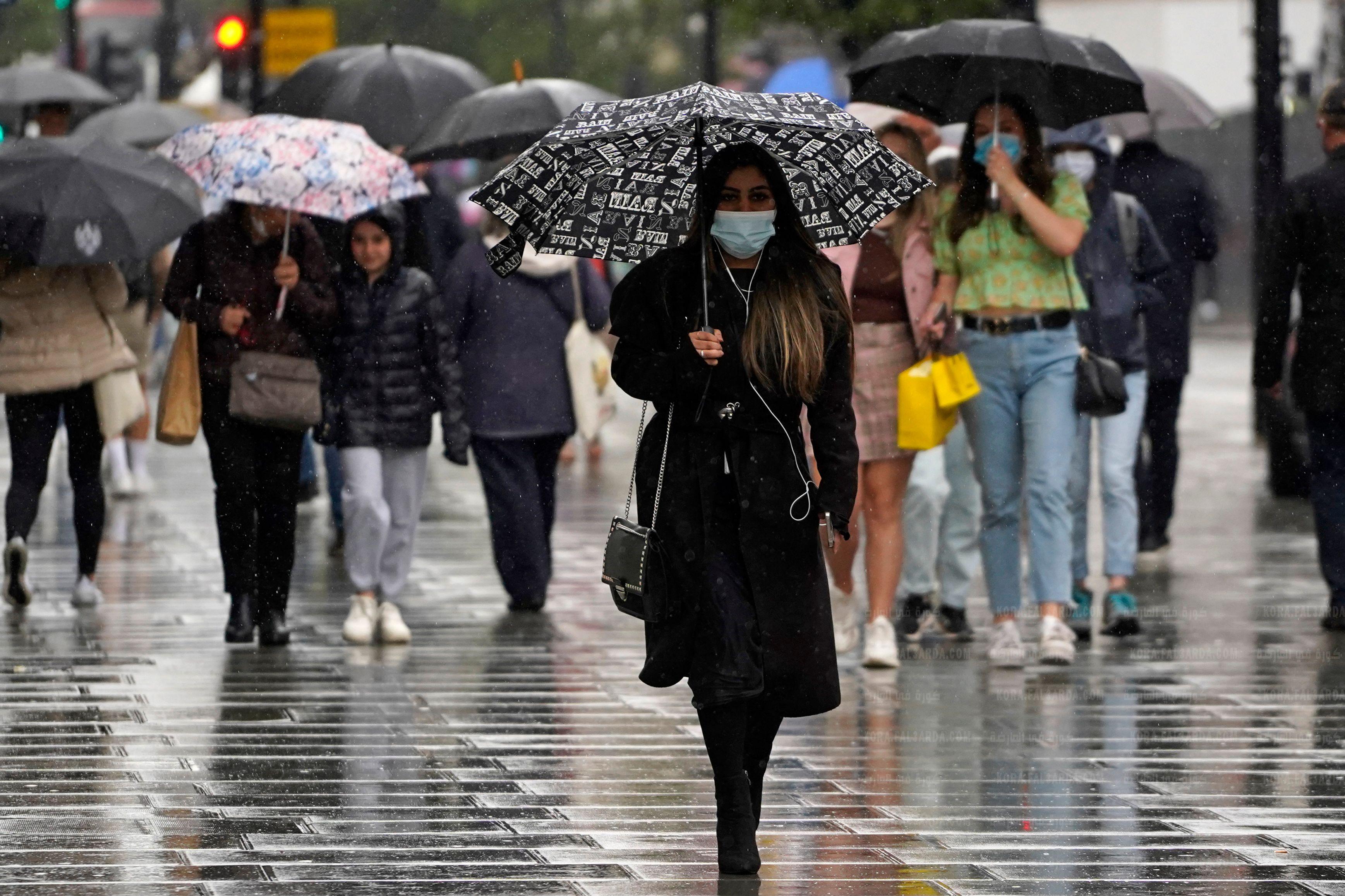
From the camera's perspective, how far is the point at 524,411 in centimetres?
1101

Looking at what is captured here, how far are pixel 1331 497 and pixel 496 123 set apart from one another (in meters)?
4.07

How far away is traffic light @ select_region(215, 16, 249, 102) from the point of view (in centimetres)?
2167

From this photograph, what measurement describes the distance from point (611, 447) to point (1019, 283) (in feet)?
35.3

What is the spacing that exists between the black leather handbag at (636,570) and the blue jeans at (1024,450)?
11.8ft

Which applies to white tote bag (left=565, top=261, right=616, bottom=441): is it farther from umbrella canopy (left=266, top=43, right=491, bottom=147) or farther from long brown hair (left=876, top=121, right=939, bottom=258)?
long brown hair (left=876, top=121, right=939, bottom=258)

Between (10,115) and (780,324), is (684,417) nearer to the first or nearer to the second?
(780,324)

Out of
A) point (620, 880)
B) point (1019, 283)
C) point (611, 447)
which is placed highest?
point (1019, 283)

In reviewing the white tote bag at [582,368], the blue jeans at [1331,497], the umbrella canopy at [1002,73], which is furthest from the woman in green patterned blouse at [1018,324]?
the white tote bag at [582,368]

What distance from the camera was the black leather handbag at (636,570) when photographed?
604 centimetres

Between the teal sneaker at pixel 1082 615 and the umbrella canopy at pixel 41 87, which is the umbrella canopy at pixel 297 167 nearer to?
the teal sneaker at pixel 1082 615

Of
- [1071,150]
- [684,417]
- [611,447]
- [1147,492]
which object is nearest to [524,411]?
[1071,150]

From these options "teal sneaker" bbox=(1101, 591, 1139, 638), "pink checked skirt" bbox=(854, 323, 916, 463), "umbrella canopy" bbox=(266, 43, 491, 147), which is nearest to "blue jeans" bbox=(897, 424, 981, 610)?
"teal sneaker" bbox=(1101, 591, 1139, 638)

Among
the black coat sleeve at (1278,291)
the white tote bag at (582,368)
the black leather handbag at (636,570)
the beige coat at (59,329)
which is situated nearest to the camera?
the black leather handbag at (636,570)

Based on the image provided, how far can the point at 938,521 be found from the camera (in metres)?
10.7
